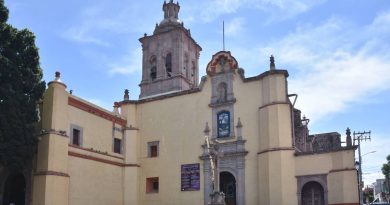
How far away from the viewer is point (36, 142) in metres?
23.5

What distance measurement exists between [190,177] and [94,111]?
7.07 metres

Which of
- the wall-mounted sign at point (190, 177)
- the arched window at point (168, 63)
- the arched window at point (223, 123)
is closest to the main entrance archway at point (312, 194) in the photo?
the arched window at point (223, 123)

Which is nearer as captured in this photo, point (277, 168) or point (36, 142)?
point (36, 142)

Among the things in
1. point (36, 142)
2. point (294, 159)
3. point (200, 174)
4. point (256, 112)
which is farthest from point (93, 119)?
point (294, 159)

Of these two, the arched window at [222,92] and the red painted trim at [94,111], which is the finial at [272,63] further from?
the red painted trim at [94,111]

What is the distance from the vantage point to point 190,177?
28891 millimetres

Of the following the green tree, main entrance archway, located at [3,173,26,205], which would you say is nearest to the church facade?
main entrance archway, located at [3,173,26,205]

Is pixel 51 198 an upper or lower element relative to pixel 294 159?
lower

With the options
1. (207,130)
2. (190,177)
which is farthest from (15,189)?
(207,130)

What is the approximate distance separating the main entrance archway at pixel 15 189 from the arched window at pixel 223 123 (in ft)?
38.2

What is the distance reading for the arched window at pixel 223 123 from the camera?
2880cm

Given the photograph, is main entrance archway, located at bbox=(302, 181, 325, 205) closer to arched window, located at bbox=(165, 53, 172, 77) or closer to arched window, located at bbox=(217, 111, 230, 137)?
arched window, located at bbox=(217, 111, 230, 137)

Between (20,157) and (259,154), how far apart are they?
12.9 metres

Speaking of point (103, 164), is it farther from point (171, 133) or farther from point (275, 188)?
point (275, 188)
